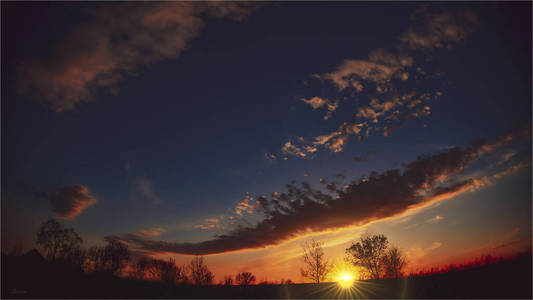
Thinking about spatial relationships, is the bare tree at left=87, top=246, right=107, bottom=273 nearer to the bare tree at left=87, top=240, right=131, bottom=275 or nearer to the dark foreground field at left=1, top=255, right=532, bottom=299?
the bare tree at left=87, top=240, right=131, bottom=275

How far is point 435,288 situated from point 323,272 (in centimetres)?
5202

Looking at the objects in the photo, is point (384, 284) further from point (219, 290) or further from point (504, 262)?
point (219, 290)

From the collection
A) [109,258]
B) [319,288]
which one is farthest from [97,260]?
[319,288]

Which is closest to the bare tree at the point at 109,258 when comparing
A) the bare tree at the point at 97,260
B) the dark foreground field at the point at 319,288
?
the bare tree at the point at 97,260

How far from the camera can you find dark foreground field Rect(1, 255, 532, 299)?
42.1ft

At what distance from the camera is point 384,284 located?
50.2ft

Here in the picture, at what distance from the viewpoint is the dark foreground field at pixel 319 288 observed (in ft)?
42.1

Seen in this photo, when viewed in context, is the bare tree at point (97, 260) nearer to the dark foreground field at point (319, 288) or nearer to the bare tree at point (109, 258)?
the bare tree at point (109, 258)

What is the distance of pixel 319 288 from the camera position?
16781 mm

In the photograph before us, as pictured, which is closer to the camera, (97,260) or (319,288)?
(319,288)

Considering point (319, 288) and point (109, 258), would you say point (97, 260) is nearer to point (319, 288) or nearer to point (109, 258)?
point (109, 258)

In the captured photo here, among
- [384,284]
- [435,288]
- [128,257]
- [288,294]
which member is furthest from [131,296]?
[128,257]

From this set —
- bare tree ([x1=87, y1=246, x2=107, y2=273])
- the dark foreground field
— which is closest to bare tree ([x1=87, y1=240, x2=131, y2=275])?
bare tree ([x1=87, y1=246, x2=107, y2=273])

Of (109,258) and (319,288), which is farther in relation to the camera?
(109,258)
